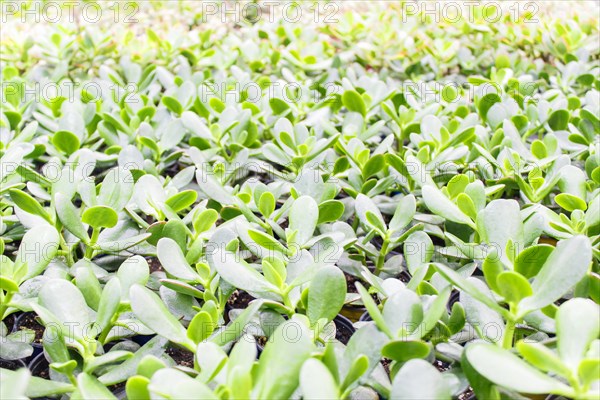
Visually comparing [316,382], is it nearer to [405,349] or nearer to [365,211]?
[405,349]

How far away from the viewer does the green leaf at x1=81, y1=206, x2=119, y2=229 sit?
100 cm

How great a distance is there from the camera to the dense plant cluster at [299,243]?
29.6 inches

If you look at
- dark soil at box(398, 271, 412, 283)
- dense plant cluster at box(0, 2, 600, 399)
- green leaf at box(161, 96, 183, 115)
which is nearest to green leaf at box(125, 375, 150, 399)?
dense plant cluster at box(0, 2, 600, 399)

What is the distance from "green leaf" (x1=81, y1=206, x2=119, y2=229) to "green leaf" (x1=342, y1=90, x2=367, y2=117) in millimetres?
781

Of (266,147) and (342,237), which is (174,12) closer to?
(266,147)

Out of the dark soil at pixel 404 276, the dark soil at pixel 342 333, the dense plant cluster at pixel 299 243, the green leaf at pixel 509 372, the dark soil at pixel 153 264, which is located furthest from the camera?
the dark soil at pixel 153 264

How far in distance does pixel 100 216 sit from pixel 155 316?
10.5 inches

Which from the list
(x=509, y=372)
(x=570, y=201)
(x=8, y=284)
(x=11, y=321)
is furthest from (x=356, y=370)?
(x=11, y=321)

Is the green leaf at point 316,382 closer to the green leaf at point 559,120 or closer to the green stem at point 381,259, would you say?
the green stem at point 381,259

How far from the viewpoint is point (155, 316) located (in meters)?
A: 0.83

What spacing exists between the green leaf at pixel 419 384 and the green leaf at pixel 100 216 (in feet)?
1.83

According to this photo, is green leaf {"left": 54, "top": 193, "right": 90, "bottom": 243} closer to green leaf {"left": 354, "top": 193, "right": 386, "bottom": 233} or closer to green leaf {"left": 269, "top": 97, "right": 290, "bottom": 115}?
green leaf {"left": 354, "top": 193, "right": 386, "bottom": 233}

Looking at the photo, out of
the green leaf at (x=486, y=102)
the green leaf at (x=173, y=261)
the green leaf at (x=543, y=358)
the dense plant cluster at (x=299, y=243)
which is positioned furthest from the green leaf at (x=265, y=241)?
the green leaf at (x=486, y=102)

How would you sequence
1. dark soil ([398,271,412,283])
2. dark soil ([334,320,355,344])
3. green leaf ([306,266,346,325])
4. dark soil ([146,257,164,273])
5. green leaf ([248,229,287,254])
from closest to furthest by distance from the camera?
green leaf ([306,266,346,325])
green leaf ([248,229,287,254])
dark soil ([334,320,355,344])
dark soil ([398,271,412,283])
dark soil ([146,257,164,273])
